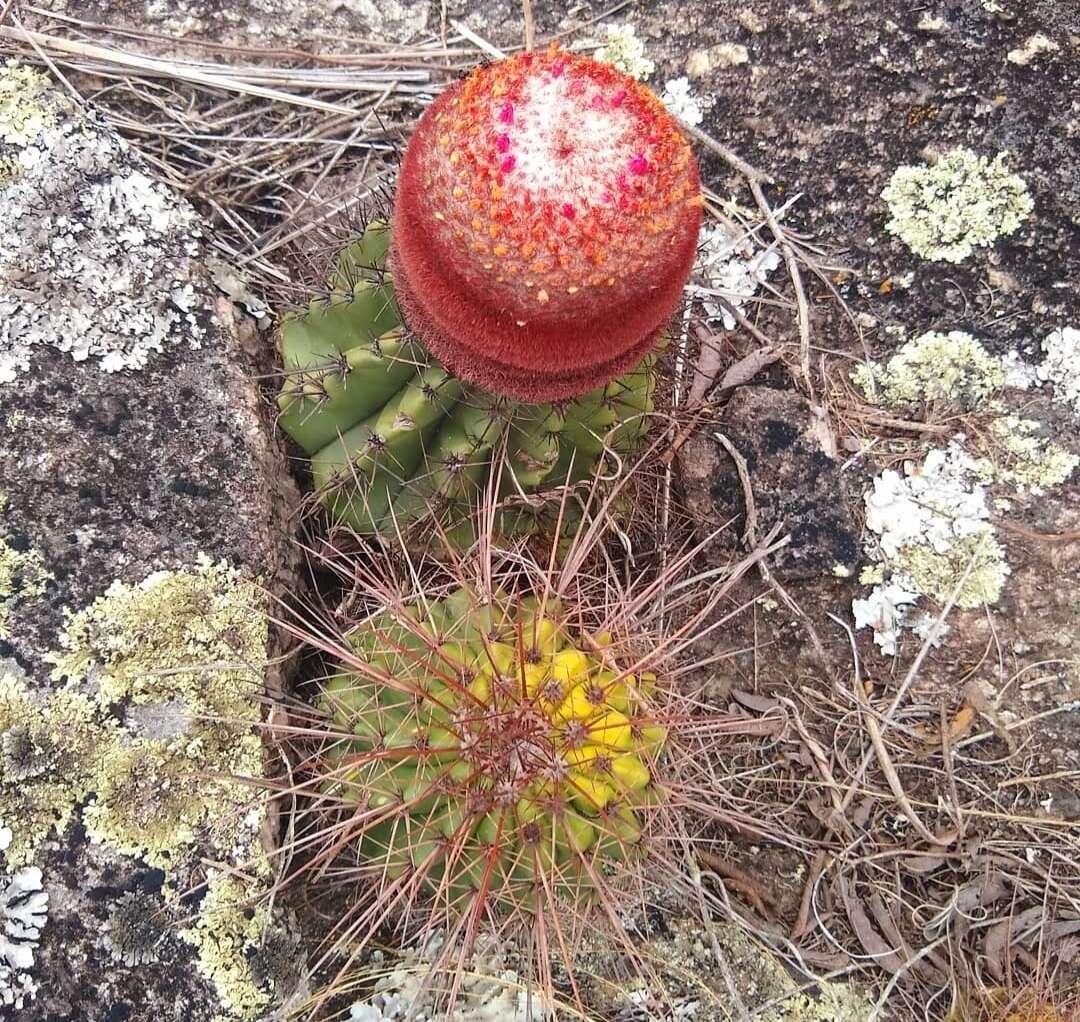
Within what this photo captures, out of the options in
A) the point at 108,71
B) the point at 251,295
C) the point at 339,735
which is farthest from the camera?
the point at 108,71

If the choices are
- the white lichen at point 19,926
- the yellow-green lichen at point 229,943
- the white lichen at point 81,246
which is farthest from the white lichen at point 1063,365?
the white lichen at point 19,926

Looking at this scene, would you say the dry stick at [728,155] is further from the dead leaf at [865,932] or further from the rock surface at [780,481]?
the dead leaf at [865,932]

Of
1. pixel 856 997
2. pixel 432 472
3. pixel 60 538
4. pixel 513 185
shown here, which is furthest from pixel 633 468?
pixel 856 997

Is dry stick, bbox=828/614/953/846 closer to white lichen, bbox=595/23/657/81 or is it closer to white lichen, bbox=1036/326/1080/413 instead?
white lichen, bbox=1036/326/1080/413

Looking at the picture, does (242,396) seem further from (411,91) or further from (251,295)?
(411,91)

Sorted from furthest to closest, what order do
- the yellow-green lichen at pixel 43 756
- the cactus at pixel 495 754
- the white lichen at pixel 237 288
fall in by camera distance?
the white lichen at pixel 237 288, the yellow-green lichen at pixel 43 756, the cactus at pixel 495 754

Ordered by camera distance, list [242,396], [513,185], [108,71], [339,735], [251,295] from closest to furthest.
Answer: [513,185]
[339,735]
[242,396]
[251,295]
[108,71]

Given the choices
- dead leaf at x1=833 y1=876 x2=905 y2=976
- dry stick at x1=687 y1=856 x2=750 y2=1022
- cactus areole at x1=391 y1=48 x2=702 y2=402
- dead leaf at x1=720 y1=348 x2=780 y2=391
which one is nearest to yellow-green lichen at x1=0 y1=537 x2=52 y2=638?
cactus areole at x1=391 y1=48 x2=702 y2=402
